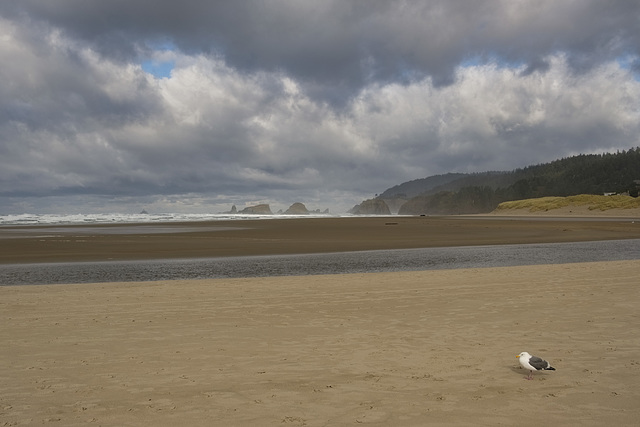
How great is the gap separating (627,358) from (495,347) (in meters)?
2.12

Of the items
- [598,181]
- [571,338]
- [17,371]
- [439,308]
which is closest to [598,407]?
[571,338]

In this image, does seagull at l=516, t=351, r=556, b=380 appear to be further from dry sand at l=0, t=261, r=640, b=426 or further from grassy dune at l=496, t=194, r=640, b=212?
grassy dune at l=496, t=194, r=640, b=212

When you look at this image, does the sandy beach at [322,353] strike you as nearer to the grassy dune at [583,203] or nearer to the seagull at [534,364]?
the seagull at [534,364]

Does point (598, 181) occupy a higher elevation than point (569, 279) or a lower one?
higher

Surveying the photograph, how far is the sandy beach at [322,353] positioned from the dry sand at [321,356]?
0.03 m

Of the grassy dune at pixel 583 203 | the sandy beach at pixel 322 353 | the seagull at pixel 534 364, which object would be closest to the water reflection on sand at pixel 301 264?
the sandy beach at pixel 322 353

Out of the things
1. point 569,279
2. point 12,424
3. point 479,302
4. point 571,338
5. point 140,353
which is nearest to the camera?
point 12,424

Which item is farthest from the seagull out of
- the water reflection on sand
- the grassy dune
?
the grassy dune

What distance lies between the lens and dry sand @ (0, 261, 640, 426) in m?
5.98

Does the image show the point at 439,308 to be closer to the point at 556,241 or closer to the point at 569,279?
the point at 569,279

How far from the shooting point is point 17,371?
7648mm

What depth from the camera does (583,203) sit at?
112812mm

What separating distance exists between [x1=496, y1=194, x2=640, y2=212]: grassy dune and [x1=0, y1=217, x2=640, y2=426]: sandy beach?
328 ft

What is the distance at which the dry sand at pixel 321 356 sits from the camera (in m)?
5.98
